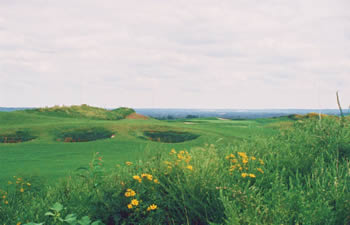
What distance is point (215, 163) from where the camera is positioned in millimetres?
4750

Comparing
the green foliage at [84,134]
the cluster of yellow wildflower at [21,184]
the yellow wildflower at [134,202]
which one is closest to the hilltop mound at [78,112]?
the green foliage at [84,134]

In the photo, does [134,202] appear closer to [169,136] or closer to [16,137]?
[169,136]

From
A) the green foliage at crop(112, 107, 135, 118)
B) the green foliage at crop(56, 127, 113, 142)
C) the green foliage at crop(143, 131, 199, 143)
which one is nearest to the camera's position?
the green foliage at crop(56, 127, 113, 142)

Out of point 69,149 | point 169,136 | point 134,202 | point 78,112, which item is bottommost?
point 69,149

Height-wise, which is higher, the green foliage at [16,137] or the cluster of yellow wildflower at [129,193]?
the cluster of yellow wildflower at [129,193]

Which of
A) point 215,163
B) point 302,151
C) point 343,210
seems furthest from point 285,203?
point 302,151

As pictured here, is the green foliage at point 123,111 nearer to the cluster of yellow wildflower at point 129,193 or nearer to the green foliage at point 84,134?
the green foliage at point 84,134

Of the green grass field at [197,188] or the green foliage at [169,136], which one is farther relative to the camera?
the green foliage at [169,136]

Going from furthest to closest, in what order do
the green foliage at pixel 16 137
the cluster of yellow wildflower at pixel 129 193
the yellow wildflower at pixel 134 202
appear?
the green foliage at pixel 16 137 < the cluster of yellow wildflower at pixel 129 193 < the yellow wildflower at pixel 134 202

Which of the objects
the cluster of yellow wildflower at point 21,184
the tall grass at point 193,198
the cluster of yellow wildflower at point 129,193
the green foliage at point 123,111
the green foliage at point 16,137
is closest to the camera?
the tall grass at point 193,198

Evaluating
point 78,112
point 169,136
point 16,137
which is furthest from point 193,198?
point 78,112

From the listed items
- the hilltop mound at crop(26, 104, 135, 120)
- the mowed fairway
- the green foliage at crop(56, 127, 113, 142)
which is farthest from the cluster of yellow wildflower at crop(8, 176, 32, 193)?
the hilltop mound at crop(26, 104, 135, 120)

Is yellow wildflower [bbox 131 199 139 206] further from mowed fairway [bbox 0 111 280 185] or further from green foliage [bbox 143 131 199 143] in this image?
green foliage [bbox 143 131 199 143]

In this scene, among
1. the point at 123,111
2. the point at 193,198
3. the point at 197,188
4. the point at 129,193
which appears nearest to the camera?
the point at 129,193
